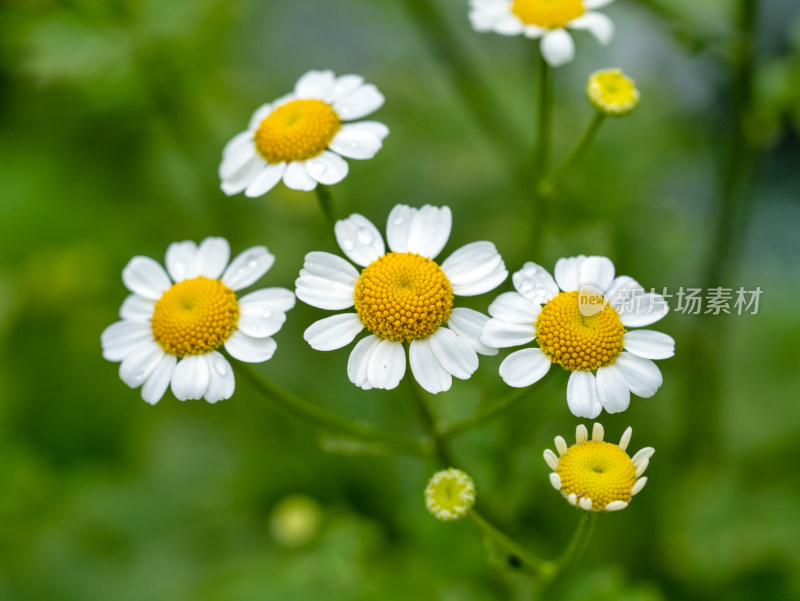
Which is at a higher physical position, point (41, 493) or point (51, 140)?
point (51, 140)

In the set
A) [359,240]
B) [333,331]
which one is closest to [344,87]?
[359,240]

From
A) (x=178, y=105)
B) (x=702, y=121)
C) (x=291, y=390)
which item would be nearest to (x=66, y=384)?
(x=291, y=390)

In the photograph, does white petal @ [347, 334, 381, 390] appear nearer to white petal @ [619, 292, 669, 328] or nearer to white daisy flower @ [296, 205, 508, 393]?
white daisy flower @ [296, 205, 508, 393]

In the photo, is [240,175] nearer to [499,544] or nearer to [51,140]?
[499,544]

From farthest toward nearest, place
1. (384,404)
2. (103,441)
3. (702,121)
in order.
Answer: (702,121)
(103,441)
(384,404)

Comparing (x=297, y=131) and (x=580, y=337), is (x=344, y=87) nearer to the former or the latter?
(x=297, y=131)

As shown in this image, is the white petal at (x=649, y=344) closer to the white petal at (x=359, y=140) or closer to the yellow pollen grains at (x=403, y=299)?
the yellow pollen grains at (x=403, y=299)
